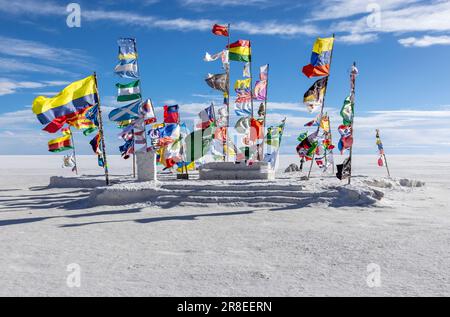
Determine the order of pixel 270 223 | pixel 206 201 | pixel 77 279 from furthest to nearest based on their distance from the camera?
pixel 206 201
pixel 270 223
pixel 77 279

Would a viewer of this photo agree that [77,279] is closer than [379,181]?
Yes

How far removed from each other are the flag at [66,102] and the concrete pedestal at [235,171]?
680 cm

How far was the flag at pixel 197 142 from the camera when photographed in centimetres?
2316

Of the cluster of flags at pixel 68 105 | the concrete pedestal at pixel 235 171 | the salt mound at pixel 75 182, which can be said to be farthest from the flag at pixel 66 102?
the salt mound at pixel 75 182

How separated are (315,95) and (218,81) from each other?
566 cm

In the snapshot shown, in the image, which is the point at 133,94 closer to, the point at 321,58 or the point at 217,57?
the point at 217,57

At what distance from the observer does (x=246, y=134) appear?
23000 millimetres

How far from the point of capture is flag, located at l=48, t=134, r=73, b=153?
28828 mm

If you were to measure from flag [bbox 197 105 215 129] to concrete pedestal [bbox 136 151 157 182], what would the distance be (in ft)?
11.1

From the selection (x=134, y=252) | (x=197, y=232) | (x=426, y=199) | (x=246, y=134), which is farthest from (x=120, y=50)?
(x=426, y=199)

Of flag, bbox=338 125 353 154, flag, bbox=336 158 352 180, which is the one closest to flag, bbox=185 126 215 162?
flag, bbox=338 125 353 154

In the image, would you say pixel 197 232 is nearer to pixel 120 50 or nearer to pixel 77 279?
pixel 77 279

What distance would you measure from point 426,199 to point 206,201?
1036cm

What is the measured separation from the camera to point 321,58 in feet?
65.2
